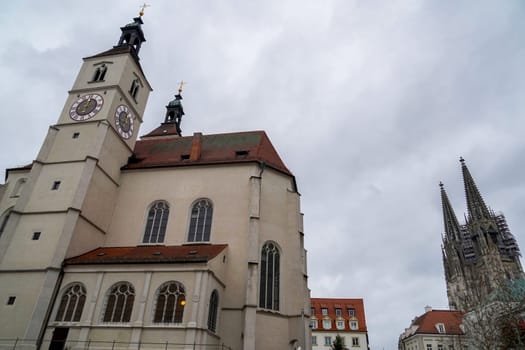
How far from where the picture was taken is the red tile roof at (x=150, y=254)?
15859 mm

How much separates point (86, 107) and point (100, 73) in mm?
3292

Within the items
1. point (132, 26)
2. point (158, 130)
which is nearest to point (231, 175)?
point (132, 26)

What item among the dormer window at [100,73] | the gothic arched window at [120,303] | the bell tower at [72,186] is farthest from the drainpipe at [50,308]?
the dormer window at [100,73]

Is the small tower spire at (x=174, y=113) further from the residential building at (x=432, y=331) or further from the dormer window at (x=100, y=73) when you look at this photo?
the residential building at (x=432, y=331)

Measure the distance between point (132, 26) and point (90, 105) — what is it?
Result: 28.4 ft

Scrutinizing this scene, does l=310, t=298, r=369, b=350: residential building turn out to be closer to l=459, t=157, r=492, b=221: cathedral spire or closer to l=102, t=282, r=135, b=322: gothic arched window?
l=102, t=282, r=135, b=322: gothic arched window

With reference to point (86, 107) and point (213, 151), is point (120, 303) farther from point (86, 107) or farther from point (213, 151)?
point (86, 107)

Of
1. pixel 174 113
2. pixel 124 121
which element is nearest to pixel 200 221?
pixel 124 121

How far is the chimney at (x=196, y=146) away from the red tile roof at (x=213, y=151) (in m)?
0.23

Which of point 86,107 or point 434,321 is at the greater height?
point 86,107

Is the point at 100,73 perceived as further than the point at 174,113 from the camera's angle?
No

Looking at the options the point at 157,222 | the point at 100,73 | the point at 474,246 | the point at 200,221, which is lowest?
the point at 200,221

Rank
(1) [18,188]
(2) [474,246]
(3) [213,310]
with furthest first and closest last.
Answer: (2) [474,246], (1) [18,188], (3) [213,310]

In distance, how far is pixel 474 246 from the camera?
8106 cm
